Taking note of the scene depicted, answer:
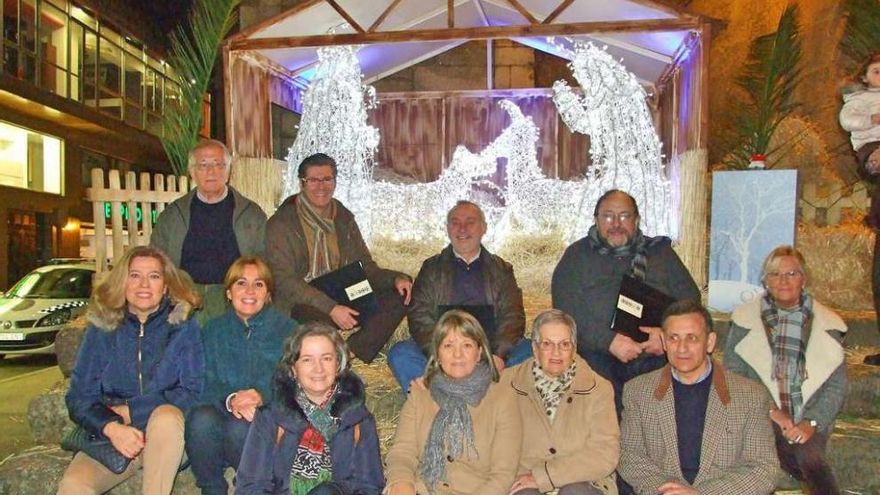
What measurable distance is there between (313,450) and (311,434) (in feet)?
0.21

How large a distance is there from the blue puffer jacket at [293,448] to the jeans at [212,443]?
0.34 m

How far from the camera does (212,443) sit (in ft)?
10.2

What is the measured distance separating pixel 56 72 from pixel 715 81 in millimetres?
14859

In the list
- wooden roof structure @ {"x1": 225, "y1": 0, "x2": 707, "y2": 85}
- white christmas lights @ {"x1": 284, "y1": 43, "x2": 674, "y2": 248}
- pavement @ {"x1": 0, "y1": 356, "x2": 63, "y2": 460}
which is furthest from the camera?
white christmas lights @ {"x1": 284, "y1": 43, "x2": 674, "y2": 248}

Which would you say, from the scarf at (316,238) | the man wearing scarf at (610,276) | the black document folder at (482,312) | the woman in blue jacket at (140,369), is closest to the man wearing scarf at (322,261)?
the scarf at (316,238)

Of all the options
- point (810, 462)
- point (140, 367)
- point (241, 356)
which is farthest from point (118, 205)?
point (810, 462)

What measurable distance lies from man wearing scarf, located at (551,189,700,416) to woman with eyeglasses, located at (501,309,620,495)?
0.67 meters

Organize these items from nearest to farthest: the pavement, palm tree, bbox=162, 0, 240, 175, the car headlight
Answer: the pavement
palm tree, bbox=162, 0, 240, 175
the car headlight

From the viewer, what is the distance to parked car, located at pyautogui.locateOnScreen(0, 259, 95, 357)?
8.88m

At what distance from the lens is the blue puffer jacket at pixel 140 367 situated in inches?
123

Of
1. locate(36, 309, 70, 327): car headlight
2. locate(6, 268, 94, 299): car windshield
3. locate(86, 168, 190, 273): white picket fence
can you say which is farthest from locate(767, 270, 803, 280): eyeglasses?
locate(6, 268, 94, 299): car windshield

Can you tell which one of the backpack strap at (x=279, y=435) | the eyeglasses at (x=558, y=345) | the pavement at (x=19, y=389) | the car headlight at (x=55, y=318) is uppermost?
the eyeglasses at (x=558, y=345)

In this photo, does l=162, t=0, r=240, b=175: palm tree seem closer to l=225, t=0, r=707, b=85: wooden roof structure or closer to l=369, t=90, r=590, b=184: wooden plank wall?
l=225, t=0, r=707, b=85: wooden roof structure

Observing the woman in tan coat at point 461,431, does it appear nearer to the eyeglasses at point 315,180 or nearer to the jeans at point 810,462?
the jeans at point 810,462
